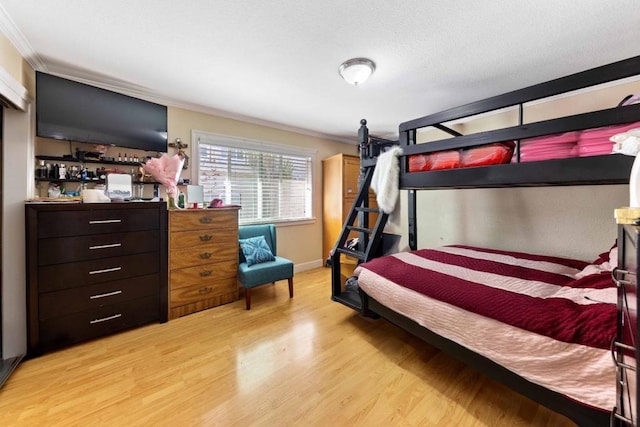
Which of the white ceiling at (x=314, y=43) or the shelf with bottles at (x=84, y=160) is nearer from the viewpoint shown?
the white ceiling at (x=314, y=43)

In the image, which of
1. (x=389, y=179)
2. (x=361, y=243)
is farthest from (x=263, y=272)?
(x=389, y=179)

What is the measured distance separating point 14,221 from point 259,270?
74.2 inches

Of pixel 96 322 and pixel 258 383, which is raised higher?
pixel 96 322

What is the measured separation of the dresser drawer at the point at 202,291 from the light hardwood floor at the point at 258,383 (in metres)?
0.25

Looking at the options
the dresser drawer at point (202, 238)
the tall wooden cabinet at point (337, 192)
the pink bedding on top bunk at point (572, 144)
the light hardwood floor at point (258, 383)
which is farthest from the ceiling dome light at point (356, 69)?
the light hardwood floor at point (258, 383)

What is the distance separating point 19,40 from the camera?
167 centimetres

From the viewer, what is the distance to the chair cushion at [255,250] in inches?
111

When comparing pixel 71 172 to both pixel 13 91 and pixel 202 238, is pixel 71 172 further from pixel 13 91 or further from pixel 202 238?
pixel 202 238

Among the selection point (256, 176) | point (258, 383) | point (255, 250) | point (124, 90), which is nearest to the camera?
point (258, 383)

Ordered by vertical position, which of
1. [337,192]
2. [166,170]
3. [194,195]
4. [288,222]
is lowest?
[288,222]

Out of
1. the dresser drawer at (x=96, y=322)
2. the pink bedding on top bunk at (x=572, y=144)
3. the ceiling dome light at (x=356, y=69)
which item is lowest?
the dresser drawer at (x=96, y=322)

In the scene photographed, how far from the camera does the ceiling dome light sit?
1923mm

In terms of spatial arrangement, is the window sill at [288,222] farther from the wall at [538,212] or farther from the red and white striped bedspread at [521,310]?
the red and white striped bedspread at [521,310]

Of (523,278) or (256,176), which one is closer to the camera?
(523,278)
